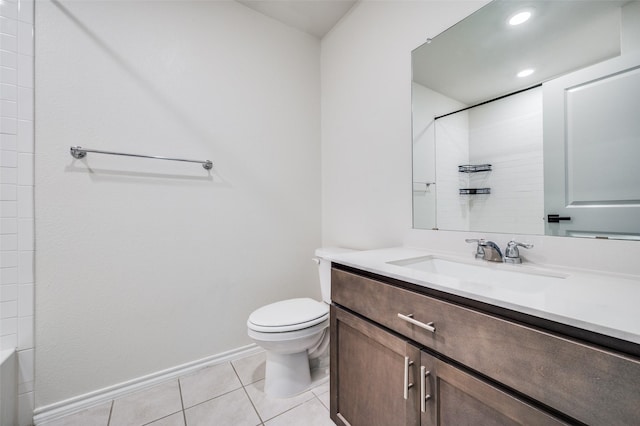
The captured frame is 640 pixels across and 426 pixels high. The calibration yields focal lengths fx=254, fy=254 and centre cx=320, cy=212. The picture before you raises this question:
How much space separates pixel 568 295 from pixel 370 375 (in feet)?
2.13

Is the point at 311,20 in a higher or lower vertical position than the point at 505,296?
higher

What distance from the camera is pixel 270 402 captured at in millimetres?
1324

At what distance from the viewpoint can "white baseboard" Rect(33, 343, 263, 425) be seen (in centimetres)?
122

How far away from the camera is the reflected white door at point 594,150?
79 cm

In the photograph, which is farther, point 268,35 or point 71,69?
point 268,35

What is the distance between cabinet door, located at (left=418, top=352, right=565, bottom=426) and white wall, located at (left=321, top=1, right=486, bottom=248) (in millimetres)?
838

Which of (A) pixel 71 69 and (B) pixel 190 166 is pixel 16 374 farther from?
(A) pixel 71 69

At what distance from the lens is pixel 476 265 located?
102 centimetres

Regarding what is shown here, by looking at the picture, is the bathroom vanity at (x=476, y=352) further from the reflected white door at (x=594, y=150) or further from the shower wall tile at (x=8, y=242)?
the shower wall tile at (x=8, y=242)

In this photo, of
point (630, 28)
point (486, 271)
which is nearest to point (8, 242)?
point (486, 271)

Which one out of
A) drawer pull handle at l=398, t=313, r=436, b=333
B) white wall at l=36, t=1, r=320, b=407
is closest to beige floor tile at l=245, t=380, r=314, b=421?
white wall at l=36, t=1, r=320, b=407

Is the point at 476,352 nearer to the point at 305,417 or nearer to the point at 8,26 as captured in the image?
the point at 305,417

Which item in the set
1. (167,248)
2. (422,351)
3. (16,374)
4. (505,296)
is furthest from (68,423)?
(505,296)

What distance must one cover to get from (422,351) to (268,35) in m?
2.17
